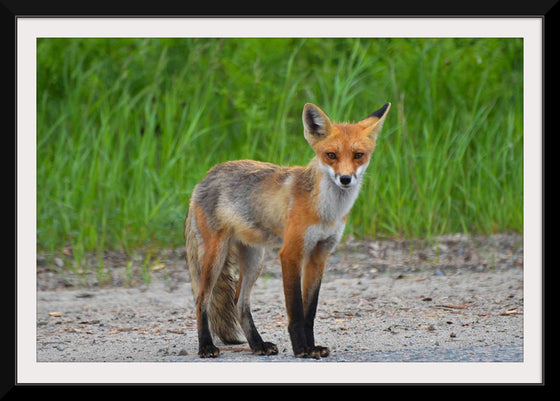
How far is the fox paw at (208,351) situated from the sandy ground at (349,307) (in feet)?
0.24

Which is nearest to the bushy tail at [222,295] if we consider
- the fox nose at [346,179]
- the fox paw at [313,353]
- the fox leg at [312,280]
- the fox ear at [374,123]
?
the fox leg at [312,280]

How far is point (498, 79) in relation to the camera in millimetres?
11031

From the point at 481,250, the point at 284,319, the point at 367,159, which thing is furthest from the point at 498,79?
the point at 367,159

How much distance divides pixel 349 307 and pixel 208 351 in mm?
2279

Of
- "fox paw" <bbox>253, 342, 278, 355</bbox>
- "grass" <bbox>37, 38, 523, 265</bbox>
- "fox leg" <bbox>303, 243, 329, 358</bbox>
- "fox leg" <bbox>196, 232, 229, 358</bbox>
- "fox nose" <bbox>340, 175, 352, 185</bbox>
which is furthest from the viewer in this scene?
"grass" <bbox>37, 38, 523, 265</bbox>

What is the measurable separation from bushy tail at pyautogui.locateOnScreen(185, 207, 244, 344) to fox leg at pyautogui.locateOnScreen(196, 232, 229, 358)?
0.33 metres

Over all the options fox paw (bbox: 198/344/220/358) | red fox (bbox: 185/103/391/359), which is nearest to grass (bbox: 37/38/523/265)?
red fox (bbox: 185/103/391/359)

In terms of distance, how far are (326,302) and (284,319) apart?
2.25ft

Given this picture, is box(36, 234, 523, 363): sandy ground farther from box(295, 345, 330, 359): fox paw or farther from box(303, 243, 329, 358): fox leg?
box(303, 243, 329, 358): fox leg

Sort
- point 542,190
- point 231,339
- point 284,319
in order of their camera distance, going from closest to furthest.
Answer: point 542,190, point 231,339, point 284,319

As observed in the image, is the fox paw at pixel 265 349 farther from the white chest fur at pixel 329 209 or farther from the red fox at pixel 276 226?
the white chest fur at pixel 329 209

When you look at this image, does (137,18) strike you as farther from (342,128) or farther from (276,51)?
(276,51)

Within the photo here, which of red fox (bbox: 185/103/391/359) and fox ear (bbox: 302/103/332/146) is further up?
fox ear (bbox: 302/103/332/146)

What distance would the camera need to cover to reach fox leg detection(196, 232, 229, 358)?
5973mm
